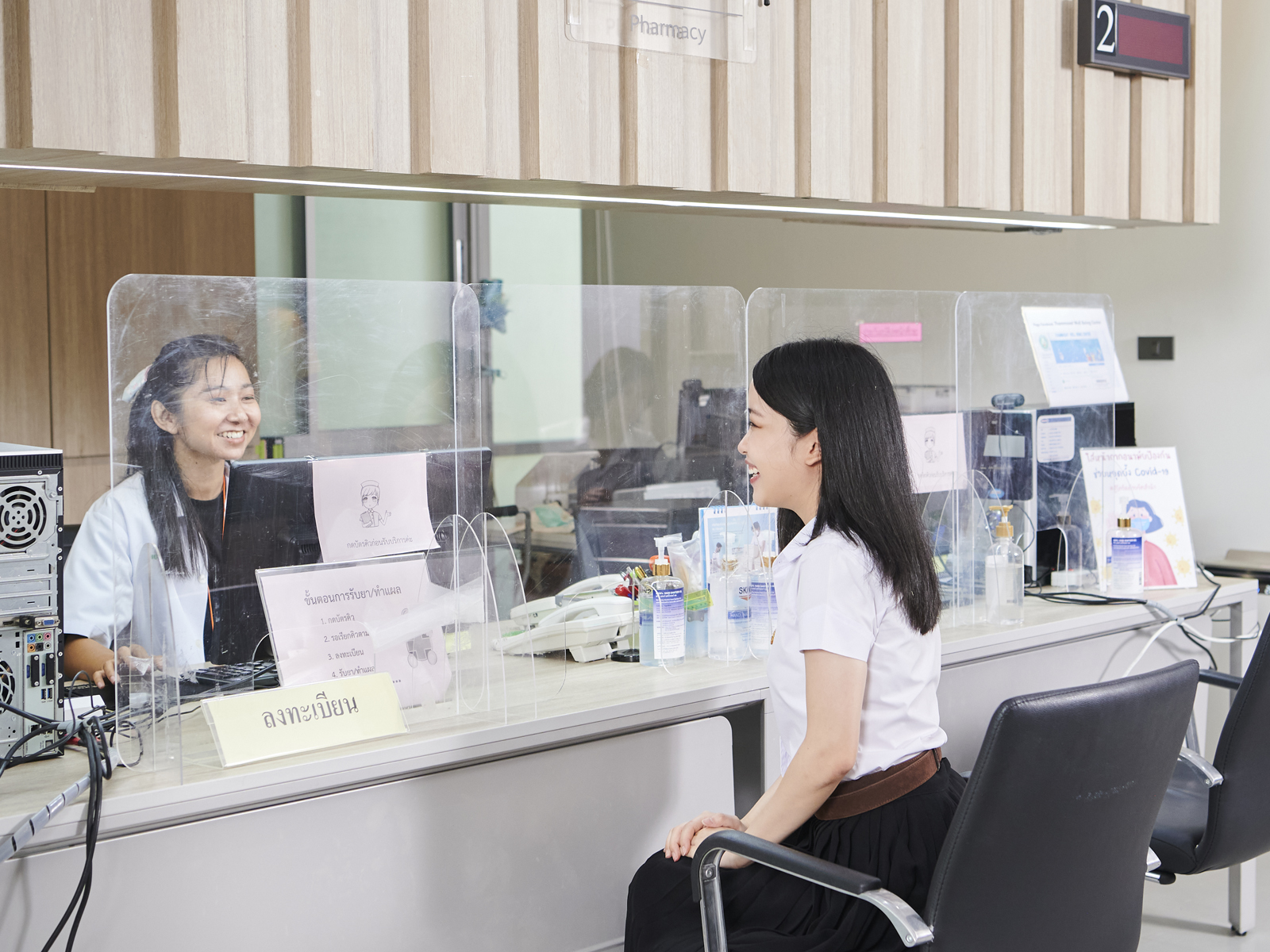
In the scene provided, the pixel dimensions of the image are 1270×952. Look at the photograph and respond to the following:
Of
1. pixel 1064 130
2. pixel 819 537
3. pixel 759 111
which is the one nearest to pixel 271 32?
pixel 759 111

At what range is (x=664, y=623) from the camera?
206 centimetres

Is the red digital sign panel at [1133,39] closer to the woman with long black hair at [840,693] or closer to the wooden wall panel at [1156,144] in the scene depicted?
the wooden wall panel at [1156,144]

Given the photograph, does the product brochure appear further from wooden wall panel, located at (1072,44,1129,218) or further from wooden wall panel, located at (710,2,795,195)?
wooden wall panel, located at (1072,44,1129,218)

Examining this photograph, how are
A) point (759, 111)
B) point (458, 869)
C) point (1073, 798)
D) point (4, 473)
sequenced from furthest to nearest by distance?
point (759, 111), point (458, 869), point (4, 473), point (1073, 798)

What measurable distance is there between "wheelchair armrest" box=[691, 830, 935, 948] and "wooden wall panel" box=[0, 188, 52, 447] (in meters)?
3.14

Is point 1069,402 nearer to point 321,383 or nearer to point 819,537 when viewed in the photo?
point 819,537

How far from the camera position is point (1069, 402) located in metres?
2.87

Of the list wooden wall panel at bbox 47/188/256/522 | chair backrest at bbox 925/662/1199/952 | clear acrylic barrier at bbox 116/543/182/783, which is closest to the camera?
chair backrest at bbox 925/662/1199/952

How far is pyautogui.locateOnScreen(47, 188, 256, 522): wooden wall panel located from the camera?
3924 mm

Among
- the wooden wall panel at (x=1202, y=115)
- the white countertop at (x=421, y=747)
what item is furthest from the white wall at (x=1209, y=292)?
the white countertop at (x=421, y=747)

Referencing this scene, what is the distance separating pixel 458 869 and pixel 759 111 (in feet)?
4.74

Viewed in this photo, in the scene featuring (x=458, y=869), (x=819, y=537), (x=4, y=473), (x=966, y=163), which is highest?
(x=966, y=163)

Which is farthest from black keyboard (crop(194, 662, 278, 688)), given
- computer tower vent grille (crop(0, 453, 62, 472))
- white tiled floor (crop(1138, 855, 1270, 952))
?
white tiled floor (crop(1138, 855, 1270, 952))

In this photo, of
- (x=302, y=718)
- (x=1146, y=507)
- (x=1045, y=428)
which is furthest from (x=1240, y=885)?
(x=302, y=718)
